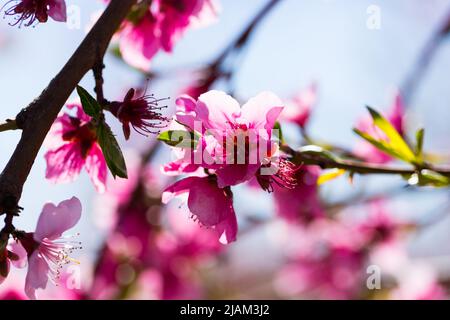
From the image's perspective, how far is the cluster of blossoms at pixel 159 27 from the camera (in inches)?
53.2

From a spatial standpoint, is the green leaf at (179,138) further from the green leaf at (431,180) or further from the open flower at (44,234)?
the green leaf at (431,180)

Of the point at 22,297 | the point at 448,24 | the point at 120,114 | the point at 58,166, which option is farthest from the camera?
the point at 448,24

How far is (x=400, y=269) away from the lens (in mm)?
2691

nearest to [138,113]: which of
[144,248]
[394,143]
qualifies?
[394,143]

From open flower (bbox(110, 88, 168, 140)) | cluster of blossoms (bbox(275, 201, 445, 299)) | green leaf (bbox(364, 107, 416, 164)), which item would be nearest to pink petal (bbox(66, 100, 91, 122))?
open flower (bbox(110, 88, 168, 140))

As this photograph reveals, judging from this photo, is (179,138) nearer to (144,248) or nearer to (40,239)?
(40,239)

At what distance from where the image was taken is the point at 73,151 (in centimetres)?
111

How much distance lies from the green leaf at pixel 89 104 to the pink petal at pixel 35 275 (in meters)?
0.21

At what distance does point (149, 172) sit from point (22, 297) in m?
1.07

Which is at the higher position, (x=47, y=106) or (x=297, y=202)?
(x=297, y=202)

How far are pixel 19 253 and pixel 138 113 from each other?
0.27m

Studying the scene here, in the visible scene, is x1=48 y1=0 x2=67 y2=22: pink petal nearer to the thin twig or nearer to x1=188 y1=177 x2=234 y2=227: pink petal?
the thin twig

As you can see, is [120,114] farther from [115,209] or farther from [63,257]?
[115,209]
